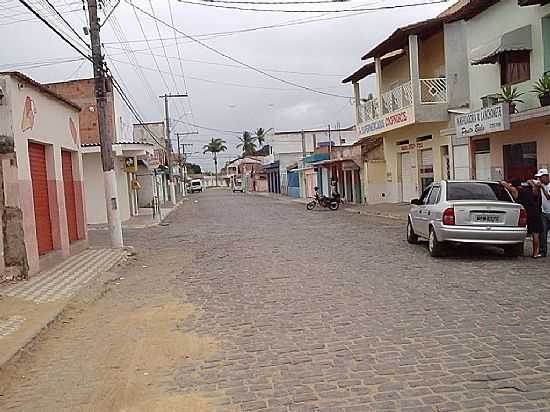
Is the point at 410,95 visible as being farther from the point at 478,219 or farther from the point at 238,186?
the point at 238,186

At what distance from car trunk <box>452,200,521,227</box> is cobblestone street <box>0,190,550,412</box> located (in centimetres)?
80

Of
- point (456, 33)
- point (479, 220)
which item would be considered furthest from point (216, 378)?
point (456, 33)

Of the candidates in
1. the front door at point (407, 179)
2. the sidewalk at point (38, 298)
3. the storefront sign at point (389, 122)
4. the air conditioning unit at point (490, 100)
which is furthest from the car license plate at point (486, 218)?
the front door at point (407, 179)

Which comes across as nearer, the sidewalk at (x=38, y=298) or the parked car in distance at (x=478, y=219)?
the sidewalk at (x=38, y=298)

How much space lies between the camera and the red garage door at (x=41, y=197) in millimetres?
13953

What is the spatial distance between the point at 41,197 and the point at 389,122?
714 inches

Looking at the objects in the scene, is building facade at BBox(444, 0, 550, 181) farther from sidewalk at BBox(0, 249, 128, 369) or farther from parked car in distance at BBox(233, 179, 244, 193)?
parked car in distance at BBox(233, 179, 244, 193)

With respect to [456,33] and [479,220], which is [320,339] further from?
[456,33]

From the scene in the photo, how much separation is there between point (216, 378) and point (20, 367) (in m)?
2.36

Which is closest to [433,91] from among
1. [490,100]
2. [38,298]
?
[490,100]

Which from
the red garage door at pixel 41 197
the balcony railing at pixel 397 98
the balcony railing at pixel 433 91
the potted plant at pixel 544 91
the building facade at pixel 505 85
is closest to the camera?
the red garage door at pixel 41 197

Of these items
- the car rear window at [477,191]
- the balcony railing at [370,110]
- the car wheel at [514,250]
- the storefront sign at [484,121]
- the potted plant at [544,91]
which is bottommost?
the car wheel at [514,250]

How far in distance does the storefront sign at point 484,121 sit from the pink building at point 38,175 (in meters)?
12.1

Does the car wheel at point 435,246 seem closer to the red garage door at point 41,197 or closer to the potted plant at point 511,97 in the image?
the potted plant at point 511,97
